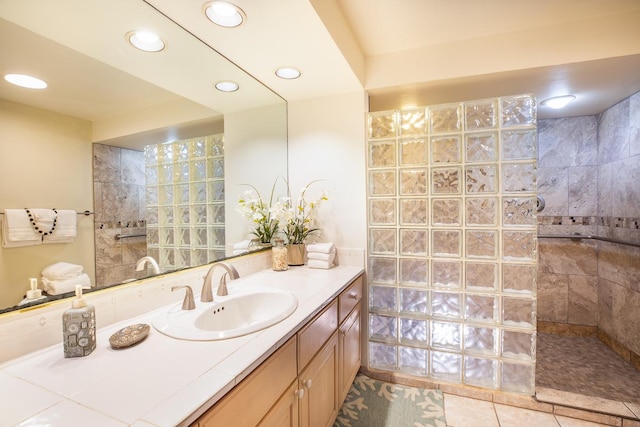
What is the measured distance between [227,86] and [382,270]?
159cm

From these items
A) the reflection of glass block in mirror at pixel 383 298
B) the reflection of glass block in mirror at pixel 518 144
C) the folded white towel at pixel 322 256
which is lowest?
the reflection of glass block in mirror at pixel 383 298

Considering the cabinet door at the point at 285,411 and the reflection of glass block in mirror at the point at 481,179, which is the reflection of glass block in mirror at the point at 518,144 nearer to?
the reflection of glass block in mirror at the point at 481,179

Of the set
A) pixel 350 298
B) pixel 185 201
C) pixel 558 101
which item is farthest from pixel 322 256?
pixel 558 101

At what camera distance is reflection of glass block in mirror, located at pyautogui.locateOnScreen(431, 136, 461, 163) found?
182 centimetres

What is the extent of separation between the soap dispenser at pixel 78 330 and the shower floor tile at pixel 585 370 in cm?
259

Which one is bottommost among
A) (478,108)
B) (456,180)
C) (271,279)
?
(271,279)

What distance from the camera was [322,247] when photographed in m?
1.94

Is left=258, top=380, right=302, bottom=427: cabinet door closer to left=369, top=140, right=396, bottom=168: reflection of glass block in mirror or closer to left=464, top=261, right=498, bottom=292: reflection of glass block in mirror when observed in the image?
left=464, top=261, right=498, bottom=292: reflection of glass block in mirror

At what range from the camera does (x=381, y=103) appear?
7.41ft

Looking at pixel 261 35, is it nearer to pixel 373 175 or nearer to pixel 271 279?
pixel 373 175

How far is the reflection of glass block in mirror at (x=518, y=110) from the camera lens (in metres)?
1.68

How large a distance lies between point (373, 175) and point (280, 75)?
914 mm

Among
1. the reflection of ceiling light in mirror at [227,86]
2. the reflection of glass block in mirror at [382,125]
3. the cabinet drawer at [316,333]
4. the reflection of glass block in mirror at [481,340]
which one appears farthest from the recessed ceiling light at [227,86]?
the reflection of glass block in mirror at [481,340]

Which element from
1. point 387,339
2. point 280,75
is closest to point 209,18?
point 280,75
